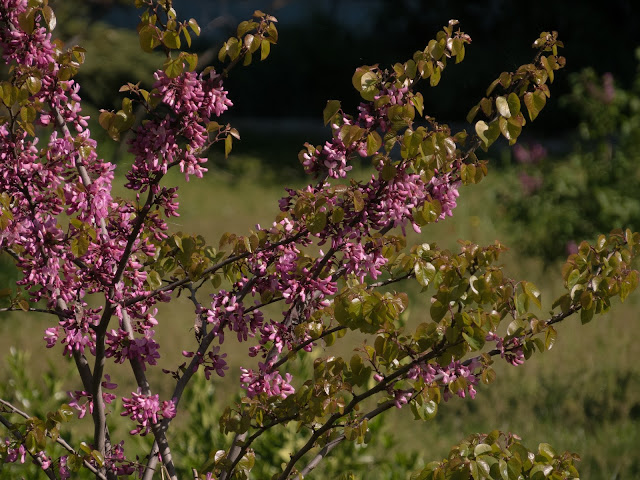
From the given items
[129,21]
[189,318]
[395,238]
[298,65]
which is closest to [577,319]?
[189,318]

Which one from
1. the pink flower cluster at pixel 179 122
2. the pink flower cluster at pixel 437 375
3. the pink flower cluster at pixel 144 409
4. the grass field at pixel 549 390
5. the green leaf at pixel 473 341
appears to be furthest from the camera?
the grass field at pixel 549 390

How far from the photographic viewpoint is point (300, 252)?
2.60 meters

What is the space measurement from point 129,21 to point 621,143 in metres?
17.5

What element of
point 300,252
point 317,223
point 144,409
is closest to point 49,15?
point 317,223

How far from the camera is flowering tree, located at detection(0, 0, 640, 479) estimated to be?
2.15 m

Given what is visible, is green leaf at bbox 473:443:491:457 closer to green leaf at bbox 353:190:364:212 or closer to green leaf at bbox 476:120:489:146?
green leaf at bbox 353:190:364:212

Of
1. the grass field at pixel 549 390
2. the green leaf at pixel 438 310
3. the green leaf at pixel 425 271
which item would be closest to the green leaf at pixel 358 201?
the green leaf at pixel 425 271

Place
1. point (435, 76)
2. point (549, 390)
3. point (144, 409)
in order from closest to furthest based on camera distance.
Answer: point (435, 76) < point (144, 409) < point (549, 390)

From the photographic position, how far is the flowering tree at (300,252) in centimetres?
215

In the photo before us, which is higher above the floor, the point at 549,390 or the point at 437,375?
the point at 549,390

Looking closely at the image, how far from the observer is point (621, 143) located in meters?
7.43

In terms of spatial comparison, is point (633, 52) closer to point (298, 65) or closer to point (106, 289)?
point (298, 65)

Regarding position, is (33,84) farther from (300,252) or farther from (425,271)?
(425,271)

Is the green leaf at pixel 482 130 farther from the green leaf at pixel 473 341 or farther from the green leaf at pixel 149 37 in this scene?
the green leaf at pixel 149 37
